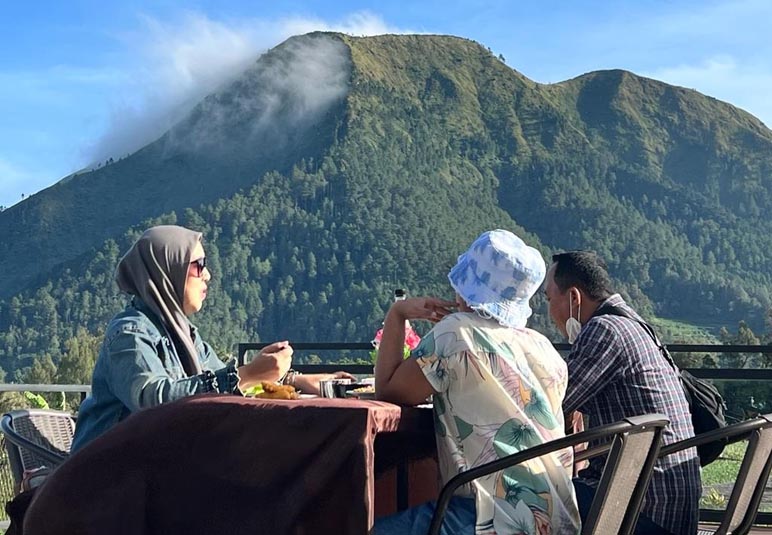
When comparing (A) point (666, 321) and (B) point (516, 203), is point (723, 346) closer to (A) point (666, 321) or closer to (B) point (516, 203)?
(A) point (666, 321)

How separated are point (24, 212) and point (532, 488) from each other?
387 ft

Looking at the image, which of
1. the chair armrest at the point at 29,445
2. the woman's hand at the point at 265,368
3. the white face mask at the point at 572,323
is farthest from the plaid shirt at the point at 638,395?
the chair armrest at the point at 29,445

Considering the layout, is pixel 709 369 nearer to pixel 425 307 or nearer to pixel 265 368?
pixel 425 307

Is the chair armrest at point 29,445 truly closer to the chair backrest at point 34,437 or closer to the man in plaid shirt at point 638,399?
the chair backrest at point 34,437

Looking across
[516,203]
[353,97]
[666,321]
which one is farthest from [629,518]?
[353,97]

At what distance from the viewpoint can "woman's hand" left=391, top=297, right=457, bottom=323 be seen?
91.0 inches

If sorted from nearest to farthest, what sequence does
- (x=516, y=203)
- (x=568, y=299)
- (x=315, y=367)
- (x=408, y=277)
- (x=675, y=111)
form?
(x=568, y=299) → (x=315, y=367) → (x=408, y=277) → (x=516, y=203) → (x=675, y=111)

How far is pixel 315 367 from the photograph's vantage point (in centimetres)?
552

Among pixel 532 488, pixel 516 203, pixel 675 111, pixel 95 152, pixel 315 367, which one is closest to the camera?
pixel 532 488

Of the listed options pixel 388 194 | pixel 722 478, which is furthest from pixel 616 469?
pixel 388 194

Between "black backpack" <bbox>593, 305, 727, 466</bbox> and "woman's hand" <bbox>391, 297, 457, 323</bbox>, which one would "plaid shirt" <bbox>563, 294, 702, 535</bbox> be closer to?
"black backpack" <bbox>593, 305, 727, 466</bbox>

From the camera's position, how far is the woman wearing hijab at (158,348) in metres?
2.19

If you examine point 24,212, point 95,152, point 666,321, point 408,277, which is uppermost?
point 95,152

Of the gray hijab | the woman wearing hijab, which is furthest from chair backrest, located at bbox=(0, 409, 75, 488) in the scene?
the gray hijab
